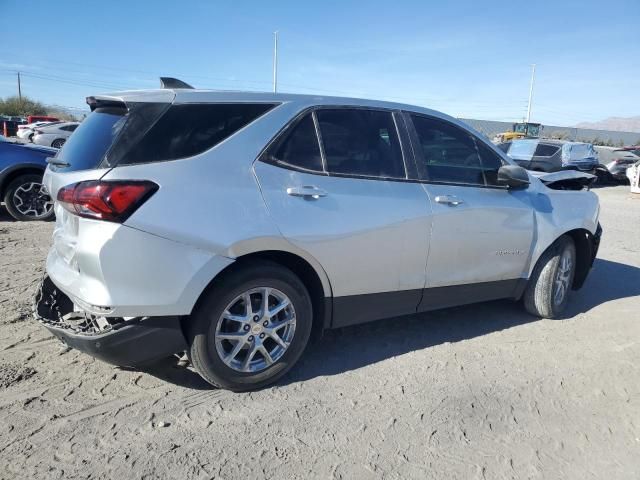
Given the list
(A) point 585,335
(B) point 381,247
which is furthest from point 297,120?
(A) point 585,335

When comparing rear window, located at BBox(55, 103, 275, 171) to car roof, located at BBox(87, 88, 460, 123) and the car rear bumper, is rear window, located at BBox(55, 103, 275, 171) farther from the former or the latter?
the car rear bumper

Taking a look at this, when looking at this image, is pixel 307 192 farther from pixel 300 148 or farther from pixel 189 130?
pixel 189 130

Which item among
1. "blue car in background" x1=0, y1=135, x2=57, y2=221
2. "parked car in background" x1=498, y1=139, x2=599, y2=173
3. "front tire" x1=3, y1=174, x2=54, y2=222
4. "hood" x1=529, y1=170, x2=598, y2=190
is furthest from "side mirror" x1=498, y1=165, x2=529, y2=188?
"parked car in background" x1=498, y1=139, x2=599, y2=173

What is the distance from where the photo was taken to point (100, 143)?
2.79 metres

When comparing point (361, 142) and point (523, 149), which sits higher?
point (361, 142)

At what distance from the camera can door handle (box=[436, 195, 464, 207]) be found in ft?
12.0

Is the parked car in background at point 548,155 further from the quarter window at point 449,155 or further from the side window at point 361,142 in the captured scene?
the side window at point 361,142

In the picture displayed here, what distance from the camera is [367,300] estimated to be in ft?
11.4

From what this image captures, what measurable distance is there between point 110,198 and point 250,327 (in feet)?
3.61

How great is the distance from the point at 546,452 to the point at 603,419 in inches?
25.3

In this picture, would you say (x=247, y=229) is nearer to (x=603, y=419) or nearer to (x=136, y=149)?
(x=136, y=149)

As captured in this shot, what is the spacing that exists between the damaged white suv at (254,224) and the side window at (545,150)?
14.5 meters

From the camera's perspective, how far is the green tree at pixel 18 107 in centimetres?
5997

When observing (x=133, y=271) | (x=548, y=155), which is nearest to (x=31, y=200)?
(x=133, y=271)
